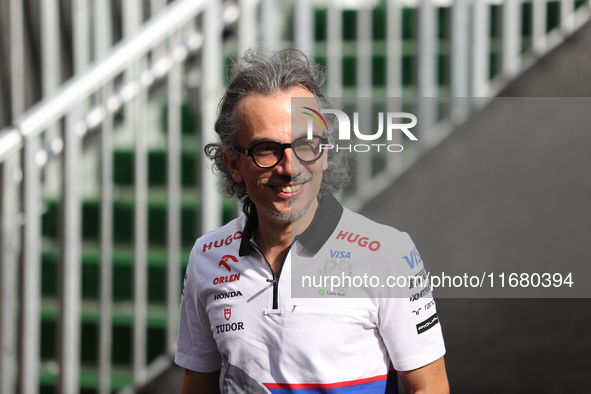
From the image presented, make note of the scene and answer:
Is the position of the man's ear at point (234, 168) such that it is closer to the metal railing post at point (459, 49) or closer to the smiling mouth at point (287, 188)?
the smiling mouth at point (287, 188)

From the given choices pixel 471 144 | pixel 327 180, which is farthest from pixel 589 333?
pixel 327 180

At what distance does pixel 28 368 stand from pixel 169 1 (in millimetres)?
2863

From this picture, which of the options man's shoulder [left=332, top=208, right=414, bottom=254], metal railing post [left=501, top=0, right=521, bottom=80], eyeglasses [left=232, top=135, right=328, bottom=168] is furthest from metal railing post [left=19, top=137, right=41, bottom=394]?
metal railing post [left=501, top=0, right=521, bottom=80]

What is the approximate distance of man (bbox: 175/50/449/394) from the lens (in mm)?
1361

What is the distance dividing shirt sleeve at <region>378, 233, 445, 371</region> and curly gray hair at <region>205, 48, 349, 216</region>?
301 millimetres

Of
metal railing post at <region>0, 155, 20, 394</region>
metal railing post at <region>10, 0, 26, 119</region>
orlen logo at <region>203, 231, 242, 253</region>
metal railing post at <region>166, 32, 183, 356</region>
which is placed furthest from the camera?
metal railing post at <region>10, 0, 26, 119</region>

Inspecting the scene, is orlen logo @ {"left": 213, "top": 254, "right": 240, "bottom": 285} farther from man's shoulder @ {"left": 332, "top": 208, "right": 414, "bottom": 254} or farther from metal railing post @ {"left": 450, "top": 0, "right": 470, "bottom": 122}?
metal railing post @ {"left": 450, "top": 0, "right": 470, "bottom": 122}

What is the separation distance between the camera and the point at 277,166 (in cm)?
137

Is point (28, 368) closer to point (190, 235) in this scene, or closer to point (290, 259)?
point (190, 235)

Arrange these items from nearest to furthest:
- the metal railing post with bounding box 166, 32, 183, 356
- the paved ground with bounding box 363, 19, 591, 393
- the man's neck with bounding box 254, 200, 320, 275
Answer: the man's neck with bounding box 254, 200, 320, 275, the paved ground with bounding box 363, 19, 591, 393, the metal railing post with bounding box 166, 32, 183, 356

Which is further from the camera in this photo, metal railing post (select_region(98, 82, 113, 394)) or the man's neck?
metal railing post (select_region(98, 82, 113, 394))

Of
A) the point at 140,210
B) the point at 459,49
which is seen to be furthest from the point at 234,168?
the point at 459,49

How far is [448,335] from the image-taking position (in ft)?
7.77

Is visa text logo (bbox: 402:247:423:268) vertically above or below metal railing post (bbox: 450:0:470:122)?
Answer: below
